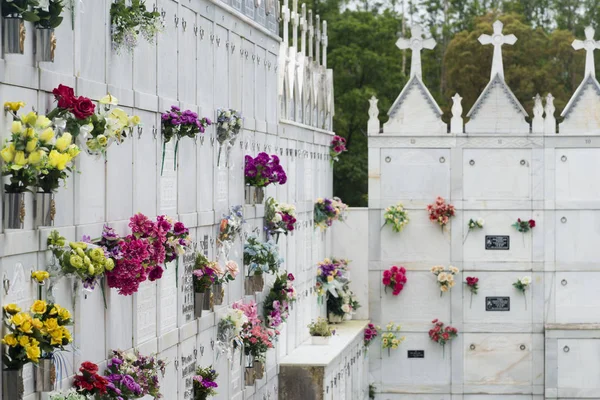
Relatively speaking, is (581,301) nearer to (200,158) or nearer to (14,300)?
(200,158)

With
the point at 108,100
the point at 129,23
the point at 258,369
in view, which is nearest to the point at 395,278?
the point at 258,369

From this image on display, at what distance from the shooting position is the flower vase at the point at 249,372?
1517 centimetres

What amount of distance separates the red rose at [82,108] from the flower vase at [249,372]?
22.9ft

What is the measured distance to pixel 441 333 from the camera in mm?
23062

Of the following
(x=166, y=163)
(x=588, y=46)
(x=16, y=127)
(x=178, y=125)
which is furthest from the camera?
(x=588, y=46)

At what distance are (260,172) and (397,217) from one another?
829 cm

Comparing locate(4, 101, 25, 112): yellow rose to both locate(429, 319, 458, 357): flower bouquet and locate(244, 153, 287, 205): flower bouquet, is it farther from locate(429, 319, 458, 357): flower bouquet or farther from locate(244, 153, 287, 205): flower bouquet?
locate(429, 319, 458, 357): flower bouquet

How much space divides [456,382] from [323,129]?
512 centimetres

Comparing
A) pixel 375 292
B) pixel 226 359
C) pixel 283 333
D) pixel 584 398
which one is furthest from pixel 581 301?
pixel 226 359

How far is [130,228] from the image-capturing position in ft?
33.4

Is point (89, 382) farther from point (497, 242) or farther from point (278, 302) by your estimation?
point (497, 242)

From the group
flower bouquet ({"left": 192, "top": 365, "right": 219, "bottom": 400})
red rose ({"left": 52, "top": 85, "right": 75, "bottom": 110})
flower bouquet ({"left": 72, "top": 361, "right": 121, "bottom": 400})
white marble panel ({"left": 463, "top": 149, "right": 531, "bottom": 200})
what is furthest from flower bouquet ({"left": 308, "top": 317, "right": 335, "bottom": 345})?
red rose ({"left": 52, "top": 85, "right": 75, "bottom": 110})

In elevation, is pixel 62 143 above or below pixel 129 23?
below

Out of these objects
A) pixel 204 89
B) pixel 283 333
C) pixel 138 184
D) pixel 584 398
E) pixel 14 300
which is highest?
pixel 204 89
